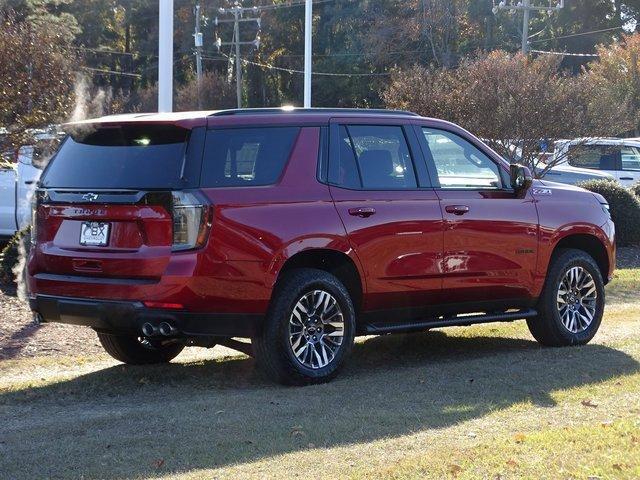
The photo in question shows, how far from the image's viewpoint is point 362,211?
27.0 feet

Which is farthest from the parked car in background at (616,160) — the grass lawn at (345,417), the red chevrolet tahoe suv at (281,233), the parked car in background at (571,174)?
the red chevrolet tahoe suv at (281,233)

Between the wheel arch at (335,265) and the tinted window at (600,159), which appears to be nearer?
the wheel arch at (335,265)

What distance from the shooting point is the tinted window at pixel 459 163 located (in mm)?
9016

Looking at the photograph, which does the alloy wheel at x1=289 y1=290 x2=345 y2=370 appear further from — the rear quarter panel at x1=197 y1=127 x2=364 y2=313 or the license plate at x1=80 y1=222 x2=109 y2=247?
the license plate at x1=80 y1=222 x2=109 y2=247

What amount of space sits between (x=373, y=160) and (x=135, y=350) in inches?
94.8

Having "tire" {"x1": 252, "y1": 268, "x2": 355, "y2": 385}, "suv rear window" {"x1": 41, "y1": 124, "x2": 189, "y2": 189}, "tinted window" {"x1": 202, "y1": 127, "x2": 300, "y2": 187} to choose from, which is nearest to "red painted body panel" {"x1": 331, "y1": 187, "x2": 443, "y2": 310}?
"tire" {"x1": 252, "y1": 268, "x2": 355, "y2": 385}

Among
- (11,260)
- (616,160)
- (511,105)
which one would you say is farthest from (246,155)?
(616,160)

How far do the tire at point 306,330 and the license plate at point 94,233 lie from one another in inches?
48.1

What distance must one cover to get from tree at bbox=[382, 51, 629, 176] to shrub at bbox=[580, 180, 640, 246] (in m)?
1.24

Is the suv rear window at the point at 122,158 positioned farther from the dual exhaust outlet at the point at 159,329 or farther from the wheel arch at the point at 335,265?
the wheel arch at the point at 335,265

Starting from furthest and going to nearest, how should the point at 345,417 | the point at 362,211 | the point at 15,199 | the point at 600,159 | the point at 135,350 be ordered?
1. the point at 600,159
2. the point at 15,199
3. the point at 135,350
4. the point at 362,211
5. the point at 345,417

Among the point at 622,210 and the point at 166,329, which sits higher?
the point at 622,210

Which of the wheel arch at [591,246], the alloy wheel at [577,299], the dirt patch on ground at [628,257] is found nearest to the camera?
the alloy wheel at [577,299]

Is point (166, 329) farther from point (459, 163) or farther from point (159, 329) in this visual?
point (459, 163)
